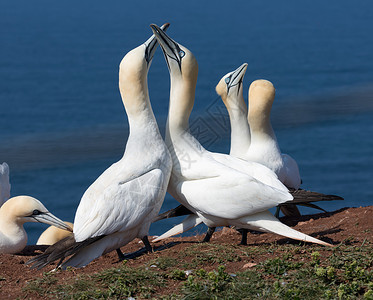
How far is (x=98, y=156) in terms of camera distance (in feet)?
20.0

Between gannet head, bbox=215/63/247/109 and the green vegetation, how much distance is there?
9.32ft

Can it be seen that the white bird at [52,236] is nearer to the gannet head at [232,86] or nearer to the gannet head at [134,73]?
the gannet head at [232,86]

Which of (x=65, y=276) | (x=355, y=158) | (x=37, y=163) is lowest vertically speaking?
(x=355, y=158)

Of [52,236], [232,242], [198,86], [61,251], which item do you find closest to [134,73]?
[61,251]

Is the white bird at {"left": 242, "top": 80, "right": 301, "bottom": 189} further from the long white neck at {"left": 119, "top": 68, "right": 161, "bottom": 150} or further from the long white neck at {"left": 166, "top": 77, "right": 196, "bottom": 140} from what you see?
the long white neck at {"left": 119, "top": 68, "right": 161, "bottom": 150}

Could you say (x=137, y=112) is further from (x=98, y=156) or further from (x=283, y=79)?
(x=283, y=79)

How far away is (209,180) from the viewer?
5.71 m

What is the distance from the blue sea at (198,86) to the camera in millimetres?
6820

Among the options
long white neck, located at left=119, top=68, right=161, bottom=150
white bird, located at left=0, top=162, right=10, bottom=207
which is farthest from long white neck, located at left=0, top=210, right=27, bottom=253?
long white neck, located at left=119, top=68, right=161, bottom=150

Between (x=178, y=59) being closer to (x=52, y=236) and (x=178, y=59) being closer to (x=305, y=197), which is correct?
(x=305, y=197)

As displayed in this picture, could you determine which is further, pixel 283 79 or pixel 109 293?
pixel 283 79

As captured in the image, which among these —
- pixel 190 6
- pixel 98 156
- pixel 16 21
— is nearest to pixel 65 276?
pixel 98 156

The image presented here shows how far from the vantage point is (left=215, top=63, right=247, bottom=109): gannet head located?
7.57 metres

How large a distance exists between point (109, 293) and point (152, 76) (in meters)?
20.9
